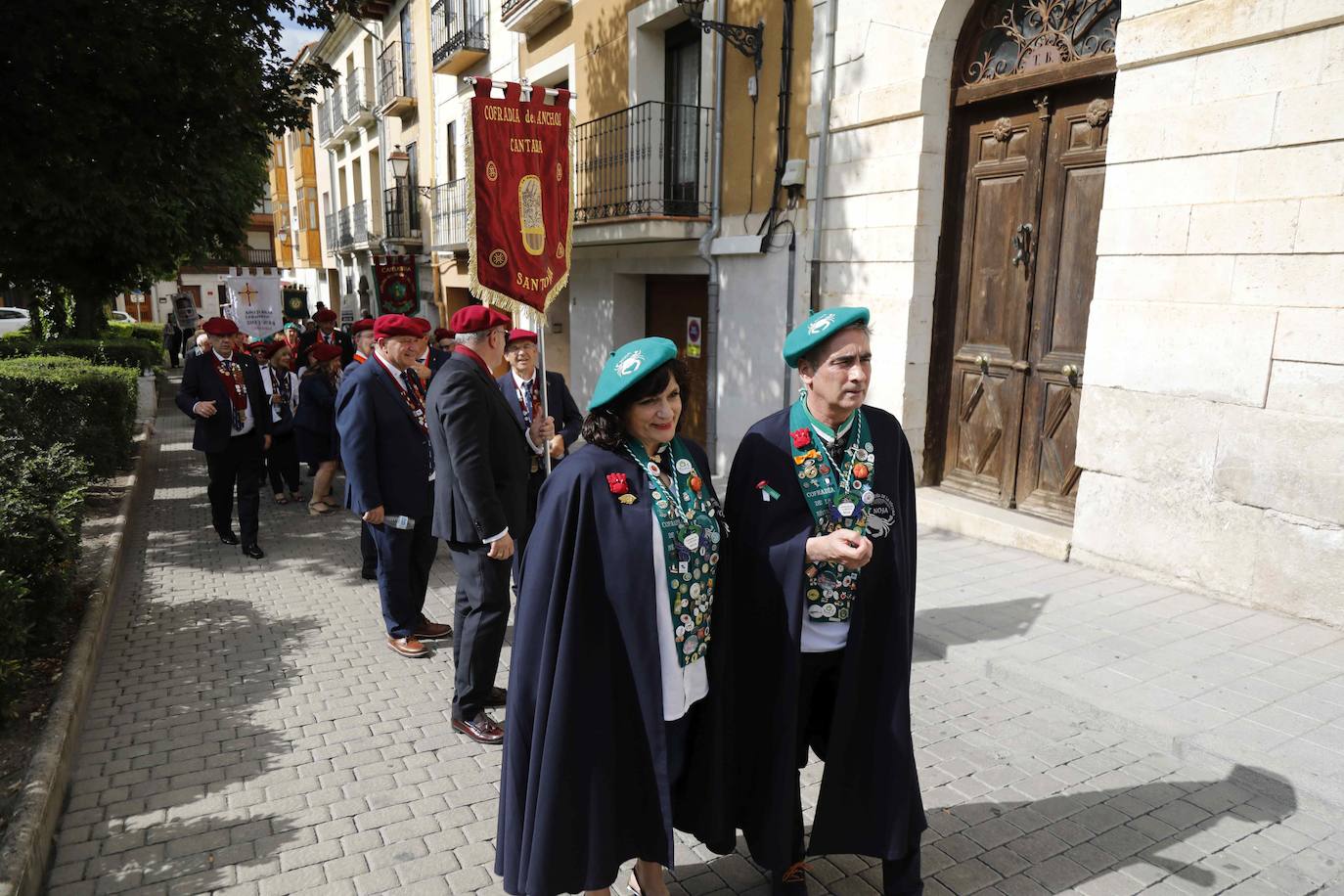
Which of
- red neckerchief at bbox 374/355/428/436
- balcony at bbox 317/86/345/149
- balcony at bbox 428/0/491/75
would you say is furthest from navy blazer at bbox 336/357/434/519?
balcony at bbox 317/86/345/149

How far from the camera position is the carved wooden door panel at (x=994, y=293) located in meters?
7.04

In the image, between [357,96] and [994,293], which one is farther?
[357,96]

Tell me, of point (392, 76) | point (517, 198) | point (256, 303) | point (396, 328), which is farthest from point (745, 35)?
point (392, 76)

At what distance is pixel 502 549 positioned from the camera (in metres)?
4.18

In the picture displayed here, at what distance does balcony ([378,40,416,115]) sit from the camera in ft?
64.8

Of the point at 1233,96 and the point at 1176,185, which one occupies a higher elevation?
the point at 1233,96

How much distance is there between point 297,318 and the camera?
2142 cm

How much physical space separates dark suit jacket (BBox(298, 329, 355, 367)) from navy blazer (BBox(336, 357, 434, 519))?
5.35 meters

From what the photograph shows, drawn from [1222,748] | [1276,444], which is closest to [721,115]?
[1276,444]

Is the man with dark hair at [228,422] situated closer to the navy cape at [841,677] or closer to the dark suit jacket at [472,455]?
the dark suit jacket at [472,455]

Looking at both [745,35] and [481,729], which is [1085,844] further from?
[745,35]

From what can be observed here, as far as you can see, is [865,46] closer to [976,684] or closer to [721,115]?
[721,115]

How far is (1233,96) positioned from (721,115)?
18.4 ft

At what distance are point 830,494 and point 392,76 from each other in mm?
21094
